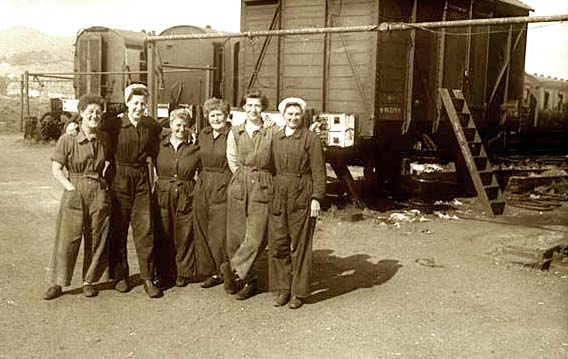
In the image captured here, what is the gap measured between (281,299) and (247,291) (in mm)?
387

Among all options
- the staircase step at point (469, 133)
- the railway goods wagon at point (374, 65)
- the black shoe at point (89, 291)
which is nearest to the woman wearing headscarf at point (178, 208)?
the black shoe at point (89, 291)

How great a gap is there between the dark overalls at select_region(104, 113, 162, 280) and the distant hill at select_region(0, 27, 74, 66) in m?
90.6

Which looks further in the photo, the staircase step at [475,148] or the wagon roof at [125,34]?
the wagon roof at [125,34]

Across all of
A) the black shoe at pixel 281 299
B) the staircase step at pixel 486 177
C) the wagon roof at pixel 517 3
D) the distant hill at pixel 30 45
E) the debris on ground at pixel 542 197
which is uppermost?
the distant hill at pixel 30 45

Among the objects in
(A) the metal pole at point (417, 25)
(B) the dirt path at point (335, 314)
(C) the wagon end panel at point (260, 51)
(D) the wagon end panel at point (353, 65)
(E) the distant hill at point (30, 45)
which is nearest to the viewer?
(B) the dirt path at point (335, 314)

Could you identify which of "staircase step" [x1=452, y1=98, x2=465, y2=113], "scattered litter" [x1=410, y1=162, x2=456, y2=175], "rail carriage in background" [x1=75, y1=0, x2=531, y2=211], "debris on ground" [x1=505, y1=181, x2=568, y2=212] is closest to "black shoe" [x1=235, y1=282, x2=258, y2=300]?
"rail carriage in background" [x1=75, y1=0, x2=531, y2=211]

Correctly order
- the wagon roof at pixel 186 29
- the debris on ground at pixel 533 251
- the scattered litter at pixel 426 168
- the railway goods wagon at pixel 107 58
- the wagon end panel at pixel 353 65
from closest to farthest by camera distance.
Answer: the debris on ground at pixel 533 251 → the wagon end panel at pixel 353 65 → the scattered litter at pixel 426 168 → the wagon roof at pixel 186 29 → the railway goods wagon at pixel 107 58

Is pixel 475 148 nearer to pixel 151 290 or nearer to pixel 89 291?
pixel 151 290

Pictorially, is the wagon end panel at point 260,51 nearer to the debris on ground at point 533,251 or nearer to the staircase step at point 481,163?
the staircase step at point 481,163

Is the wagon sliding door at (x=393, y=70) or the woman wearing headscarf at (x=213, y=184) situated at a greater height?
the wagon sliding door at (x=393, y=70)

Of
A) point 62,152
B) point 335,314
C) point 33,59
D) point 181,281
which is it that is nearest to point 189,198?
point 181,281

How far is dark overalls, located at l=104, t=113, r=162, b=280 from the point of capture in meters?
6.30

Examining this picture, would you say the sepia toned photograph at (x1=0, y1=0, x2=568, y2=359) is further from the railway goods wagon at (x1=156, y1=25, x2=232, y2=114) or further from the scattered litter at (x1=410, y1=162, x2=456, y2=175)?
the railway goods wagon at (x1=156, y1=25, x2=232, y2=114)

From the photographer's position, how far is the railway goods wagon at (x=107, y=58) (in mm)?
21938
